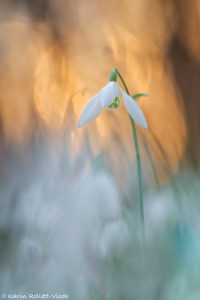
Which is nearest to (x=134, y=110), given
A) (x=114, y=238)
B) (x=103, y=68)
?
(x=103, y=68)

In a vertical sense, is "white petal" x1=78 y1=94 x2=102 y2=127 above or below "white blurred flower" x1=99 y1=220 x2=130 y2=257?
above

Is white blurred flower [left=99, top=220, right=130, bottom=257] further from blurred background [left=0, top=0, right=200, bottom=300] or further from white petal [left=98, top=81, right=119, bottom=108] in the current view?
white petal [left=98, top=81, right=119, bottom=108]

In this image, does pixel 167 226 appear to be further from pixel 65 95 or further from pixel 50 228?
pixel 65 95

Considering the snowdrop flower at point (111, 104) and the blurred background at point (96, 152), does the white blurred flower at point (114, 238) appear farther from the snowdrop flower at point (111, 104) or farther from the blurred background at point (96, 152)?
the snowdrop flower at point (111, 104)

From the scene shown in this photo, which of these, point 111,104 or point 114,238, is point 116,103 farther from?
point 114,238

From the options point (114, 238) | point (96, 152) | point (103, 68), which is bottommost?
point (114, 238)

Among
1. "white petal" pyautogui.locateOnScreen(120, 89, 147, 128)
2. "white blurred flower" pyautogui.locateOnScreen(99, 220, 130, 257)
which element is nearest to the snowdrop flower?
"white petal" pyautogui.locateOnScreen(120, 89, 147, 128)

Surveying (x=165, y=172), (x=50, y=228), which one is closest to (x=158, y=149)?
(x=165, y=172)
